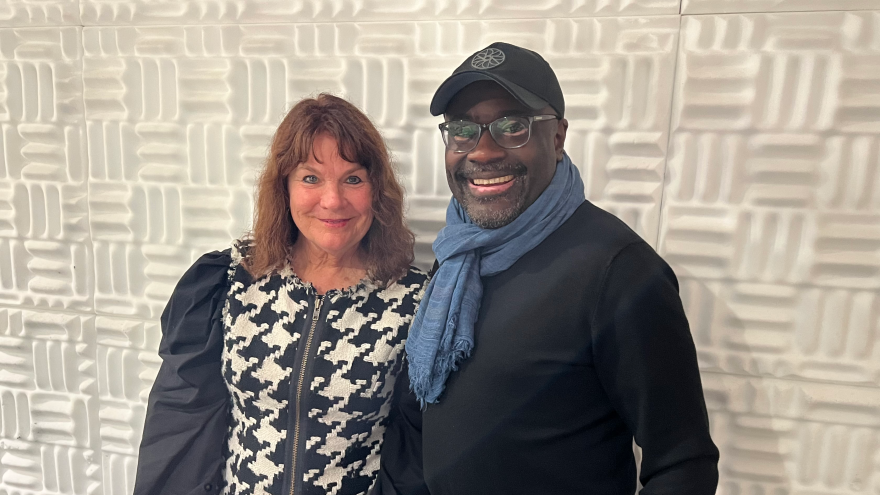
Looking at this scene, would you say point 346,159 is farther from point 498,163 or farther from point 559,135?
point 559,135

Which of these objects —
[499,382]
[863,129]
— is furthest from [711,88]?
[499,382]

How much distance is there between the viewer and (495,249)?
1247 mm

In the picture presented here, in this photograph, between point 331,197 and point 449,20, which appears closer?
point 331,197

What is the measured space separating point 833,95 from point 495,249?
103 centimetres

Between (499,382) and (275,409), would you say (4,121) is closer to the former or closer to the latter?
(275,409)

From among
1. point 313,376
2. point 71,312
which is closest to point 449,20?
point 313,376

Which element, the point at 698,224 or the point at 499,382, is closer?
the point at 499,382

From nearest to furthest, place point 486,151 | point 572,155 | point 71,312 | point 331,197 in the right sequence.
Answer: point 486,151, point 331,197, point 572,155, point 71,312

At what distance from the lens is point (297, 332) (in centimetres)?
141

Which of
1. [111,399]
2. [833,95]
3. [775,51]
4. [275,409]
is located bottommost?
[111,399]

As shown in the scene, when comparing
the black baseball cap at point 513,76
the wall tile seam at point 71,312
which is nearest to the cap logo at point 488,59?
the black baseball cap at point 513,76

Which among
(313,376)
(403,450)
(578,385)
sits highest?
(578,385)

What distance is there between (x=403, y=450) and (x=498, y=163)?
2.66ft

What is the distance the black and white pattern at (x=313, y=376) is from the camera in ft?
4.55
